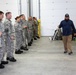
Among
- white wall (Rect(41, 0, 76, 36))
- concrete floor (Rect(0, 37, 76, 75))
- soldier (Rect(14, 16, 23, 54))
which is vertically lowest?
concrete floor (Rect(0, 37, 76, 75))

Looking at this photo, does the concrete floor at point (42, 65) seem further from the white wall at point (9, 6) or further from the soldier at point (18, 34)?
the white wall at point (9, 6)

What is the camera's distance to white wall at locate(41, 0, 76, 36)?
16.8 metres

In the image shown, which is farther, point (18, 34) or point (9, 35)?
point (18, 34)

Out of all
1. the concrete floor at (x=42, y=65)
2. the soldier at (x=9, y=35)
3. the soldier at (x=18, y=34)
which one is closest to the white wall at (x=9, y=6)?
the soldier at (x=18, y=34)

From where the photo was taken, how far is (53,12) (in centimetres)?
1694

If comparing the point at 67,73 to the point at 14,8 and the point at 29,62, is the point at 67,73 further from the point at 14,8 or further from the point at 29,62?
the point at 14,8

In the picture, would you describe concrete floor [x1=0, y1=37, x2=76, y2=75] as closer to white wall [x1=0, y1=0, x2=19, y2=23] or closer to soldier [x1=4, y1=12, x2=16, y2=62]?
soldier [x1=4, y1=12, x2=16, y2=62]

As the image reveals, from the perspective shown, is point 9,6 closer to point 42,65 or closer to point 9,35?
point 9,35

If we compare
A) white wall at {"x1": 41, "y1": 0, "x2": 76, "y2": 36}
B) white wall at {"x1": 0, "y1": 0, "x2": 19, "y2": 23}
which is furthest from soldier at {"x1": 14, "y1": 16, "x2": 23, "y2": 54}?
white wall at {"x1": 41, "y1": 0, "x2": 76, "y2": 36}

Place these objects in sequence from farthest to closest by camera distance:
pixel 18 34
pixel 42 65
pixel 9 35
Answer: pixel 18 34, pixel 9 35, pixel 42 65

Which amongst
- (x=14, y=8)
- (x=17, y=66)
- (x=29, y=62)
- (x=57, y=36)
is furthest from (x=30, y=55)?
(x=14, y=8)

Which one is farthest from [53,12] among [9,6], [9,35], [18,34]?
[9,35]

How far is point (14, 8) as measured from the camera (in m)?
16.3

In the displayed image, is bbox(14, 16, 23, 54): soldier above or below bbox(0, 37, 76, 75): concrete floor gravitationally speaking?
above
